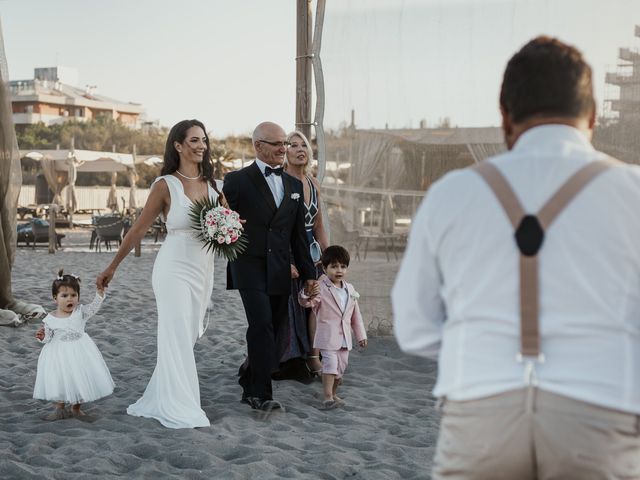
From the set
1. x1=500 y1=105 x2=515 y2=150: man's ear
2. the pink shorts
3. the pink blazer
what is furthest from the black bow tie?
x1=500 y1=105 x2=515 y2=150: man's ear

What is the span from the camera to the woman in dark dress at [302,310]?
278 inches

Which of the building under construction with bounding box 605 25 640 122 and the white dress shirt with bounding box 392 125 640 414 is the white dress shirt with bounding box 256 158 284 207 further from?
the white dress shirt with bounding box 392 125 640 414

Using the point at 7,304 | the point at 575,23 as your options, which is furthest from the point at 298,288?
the point at 7,304

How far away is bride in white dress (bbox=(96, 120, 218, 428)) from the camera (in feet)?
19.1

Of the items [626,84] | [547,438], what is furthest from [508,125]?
[626,84]

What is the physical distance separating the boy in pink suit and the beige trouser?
445 centimetres

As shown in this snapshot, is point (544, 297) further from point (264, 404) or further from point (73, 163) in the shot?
point (73, 163)

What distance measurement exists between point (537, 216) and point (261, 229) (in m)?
4.38

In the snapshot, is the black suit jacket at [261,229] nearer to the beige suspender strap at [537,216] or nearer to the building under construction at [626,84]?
the building under construction at [626,84]

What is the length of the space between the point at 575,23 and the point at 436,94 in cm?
141

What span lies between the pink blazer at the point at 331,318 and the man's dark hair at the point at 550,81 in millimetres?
4519

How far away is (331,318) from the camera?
652 centimetres

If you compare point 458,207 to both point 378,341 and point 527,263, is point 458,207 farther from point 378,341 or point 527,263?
point 378,341

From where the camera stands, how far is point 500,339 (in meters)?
1.91
